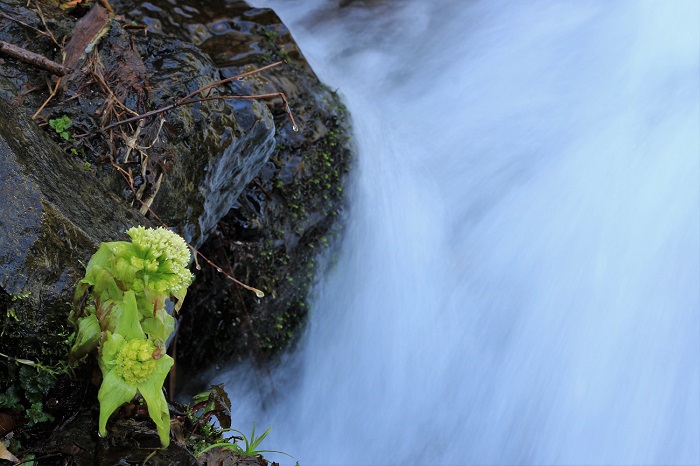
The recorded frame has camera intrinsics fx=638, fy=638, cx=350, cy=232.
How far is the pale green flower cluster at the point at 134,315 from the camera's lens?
1611mm

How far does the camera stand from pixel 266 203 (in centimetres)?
385

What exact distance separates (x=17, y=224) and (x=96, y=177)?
31.9 inches

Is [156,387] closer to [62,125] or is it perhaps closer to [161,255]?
[161,255]

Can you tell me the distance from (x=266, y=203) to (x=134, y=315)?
2230mm

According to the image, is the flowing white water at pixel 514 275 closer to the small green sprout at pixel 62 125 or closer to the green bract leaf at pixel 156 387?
the small green sprout at pixel 62 125

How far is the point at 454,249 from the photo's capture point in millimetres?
4398

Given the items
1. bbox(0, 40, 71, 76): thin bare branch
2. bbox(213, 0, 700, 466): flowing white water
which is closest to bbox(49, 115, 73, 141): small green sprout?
bbox(0, 40, 71, 76): thin bare branch

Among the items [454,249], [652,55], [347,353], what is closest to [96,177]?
[347,353]

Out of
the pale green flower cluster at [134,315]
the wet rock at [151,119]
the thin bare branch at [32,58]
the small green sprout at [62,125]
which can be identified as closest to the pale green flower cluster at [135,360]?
the pale green flower cluster at [134,315]

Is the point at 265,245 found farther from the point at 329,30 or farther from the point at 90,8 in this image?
the point at 329,30

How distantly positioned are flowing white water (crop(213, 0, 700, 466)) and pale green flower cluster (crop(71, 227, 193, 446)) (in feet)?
7.83

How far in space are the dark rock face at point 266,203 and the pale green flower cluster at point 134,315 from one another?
1.90 metres

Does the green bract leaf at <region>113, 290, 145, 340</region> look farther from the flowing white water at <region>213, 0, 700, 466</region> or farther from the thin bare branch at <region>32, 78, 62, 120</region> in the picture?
the flowing white water at <region>213, 0, 700, 466</region>

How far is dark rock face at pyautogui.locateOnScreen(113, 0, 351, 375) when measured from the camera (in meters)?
3.76
